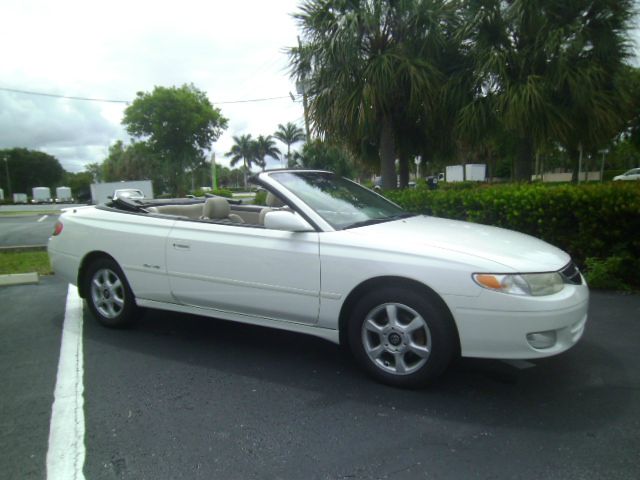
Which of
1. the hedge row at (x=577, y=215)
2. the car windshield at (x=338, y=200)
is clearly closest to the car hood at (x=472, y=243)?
the car windshield at (x=338, y=200)

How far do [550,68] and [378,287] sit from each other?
8062mm

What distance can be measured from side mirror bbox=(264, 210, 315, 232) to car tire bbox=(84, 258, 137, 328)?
1717 mm

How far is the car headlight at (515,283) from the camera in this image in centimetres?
281

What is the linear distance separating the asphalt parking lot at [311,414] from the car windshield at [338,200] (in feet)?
3.44

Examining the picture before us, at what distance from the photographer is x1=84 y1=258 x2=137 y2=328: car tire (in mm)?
4364

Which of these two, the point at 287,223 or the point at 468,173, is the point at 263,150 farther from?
the point at 287,223

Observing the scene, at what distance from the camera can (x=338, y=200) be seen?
3.88 m

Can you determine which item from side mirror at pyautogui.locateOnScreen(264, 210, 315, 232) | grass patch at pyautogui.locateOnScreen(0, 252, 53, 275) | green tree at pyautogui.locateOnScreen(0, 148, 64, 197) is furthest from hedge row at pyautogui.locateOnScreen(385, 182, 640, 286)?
green tree at pyautogui.locateOnScreen(0, 148, 64, 197)

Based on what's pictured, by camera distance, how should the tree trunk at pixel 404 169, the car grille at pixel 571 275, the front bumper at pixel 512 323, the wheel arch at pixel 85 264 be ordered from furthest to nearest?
the tree trunk at pixel 404 169
the wheel arch at pixel 85 264
the car grille at pixel 571 275
the front bumper at pixel 512 323

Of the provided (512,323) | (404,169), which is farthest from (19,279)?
(404,169)

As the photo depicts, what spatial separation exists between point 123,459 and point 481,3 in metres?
10.1

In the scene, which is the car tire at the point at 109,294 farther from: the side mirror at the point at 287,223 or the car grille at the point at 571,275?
the car grille at the point at 571,275

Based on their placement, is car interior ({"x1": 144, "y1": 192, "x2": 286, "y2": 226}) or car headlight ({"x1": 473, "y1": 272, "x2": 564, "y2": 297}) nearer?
car headlight ({"x1": 473, "y1": 272, "x2": 564, "y2": 297})

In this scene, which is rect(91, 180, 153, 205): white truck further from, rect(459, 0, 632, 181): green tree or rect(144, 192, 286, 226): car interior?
rect(144, 192, 286, 226): car interior
